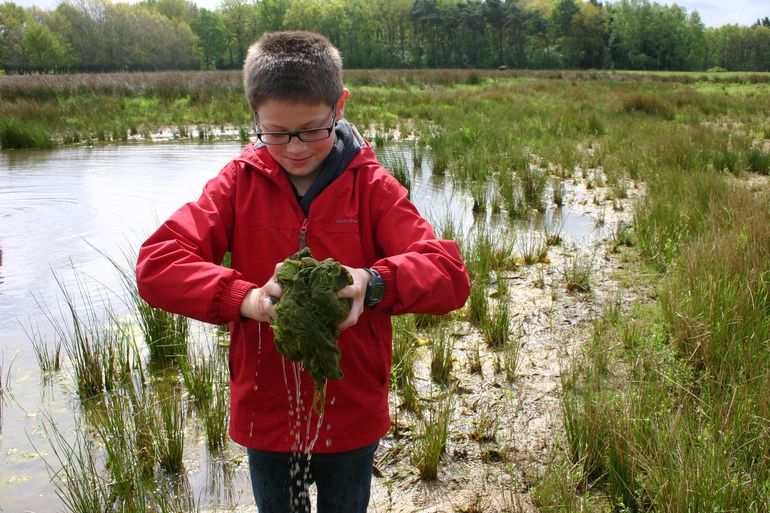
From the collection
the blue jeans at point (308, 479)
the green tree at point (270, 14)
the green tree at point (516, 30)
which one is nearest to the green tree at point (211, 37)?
the green tree at point (270, 14)

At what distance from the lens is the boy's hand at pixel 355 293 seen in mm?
1811

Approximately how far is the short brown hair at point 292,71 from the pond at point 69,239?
2253 mm

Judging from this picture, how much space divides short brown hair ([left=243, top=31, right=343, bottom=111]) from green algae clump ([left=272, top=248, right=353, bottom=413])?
523 millimetres

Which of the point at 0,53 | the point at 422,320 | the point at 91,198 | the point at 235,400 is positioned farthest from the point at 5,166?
the point at 0,53

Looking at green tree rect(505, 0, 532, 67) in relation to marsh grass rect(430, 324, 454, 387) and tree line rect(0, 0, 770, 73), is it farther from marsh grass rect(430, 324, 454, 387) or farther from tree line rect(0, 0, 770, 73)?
marsh grass rect(430, 324, 454, 387)

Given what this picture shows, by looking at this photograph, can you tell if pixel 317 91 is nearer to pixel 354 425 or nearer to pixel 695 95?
pixel 354 425

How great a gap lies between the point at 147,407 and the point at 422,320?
93.1 inches

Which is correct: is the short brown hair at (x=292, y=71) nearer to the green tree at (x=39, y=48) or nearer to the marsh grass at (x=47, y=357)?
the marsh grass at (x=47, y=357)

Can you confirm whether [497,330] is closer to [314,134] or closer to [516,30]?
[314,134]

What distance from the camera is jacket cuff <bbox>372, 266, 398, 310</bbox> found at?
6.19ft

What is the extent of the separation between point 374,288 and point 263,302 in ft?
1.00

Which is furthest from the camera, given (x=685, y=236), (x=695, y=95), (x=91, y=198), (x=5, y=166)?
(x=695, y=95)

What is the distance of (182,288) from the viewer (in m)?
1.86

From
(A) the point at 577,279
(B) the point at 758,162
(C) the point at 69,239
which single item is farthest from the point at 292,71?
(B) the point at 758,162
